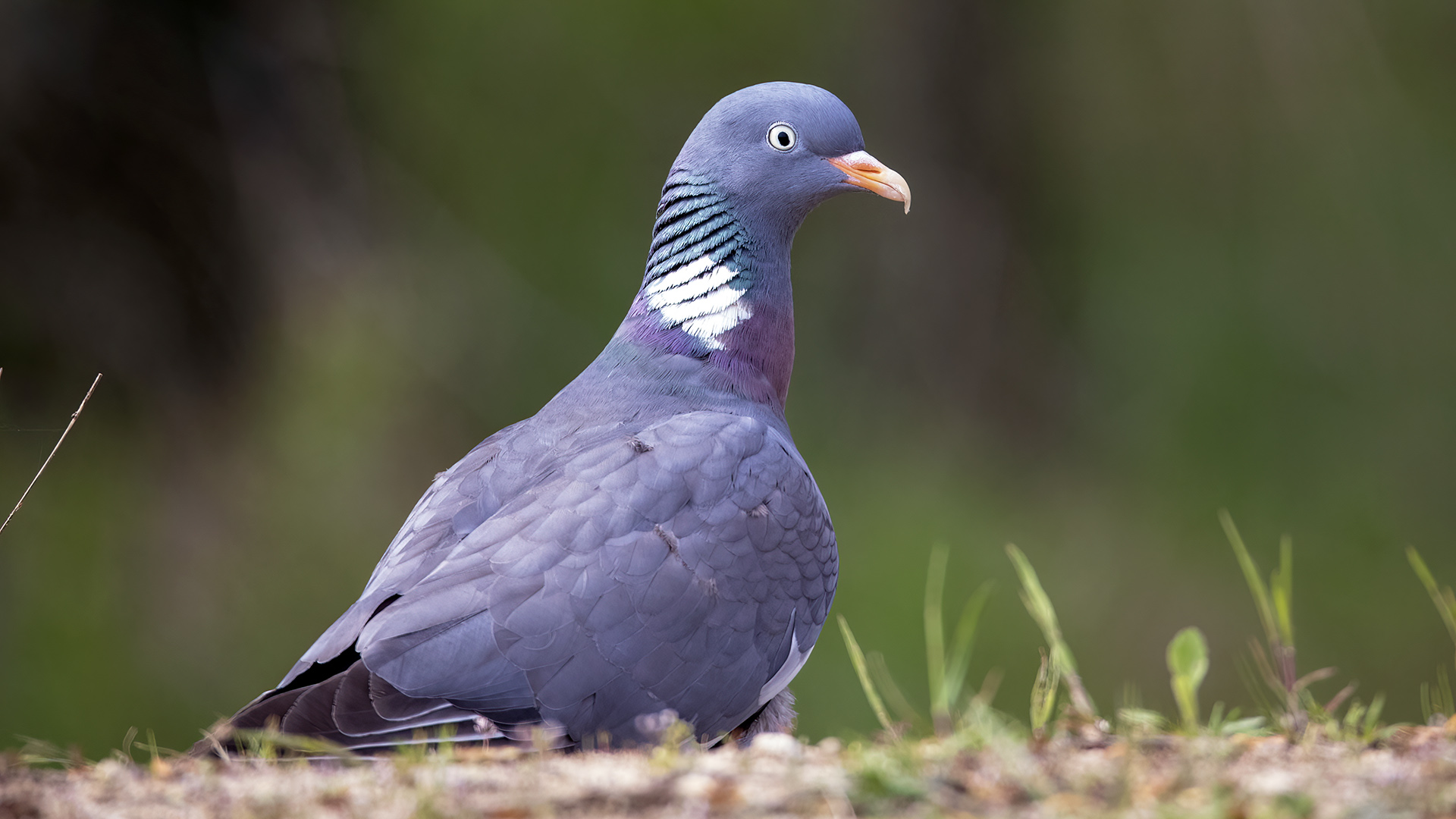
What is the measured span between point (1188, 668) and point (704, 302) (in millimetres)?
1966

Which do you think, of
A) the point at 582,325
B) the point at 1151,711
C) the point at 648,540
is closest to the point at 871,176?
the point at 648,540

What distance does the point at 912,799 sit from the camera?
214 centimetres

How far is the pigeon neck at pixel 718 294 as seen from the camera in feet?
13.6

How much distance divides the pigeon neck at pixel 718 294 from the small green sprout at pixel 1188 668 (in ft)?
5.44

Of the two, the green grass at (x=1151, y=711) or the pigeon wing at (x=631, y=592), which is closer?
the green grass at (x=1151, y=711)

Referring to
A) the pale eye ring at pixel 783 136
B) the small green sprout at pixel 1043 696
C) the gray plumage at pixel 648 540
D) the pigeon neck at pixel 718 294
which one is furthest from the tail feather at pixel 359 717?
the pale eye ring at pixel 783 136

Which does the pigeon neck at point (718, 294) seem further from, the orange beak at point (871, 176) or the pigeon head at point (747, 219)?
the orange beak at point (871, 176)

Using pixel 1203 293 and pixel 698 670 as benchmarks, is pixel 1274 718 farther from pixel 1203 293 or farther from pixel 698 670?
pixel 1203 293

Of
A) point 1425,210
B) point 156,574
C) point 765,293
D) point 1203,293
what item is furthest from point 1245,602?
point 156,574

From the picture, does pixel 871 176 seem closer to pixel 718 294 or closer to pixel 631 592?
pixel 718 294

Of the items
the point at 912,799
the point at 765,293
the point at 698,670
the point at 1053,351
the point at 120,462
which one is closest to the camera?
the point at 912,799

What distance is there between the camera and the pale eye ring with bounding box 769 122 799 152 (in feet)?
14.1

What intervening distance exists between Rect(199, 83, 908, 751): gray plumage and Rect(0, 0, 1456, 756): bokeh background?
440cm

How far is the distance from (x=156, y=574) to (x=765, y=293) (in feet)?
20.8
